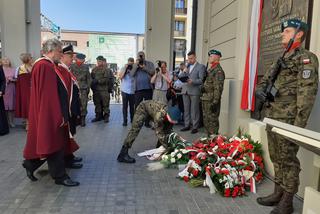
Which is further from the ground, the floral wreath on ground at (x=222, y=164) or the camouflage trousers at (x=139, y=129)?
the camouflage trousers at (x=139, y=129)

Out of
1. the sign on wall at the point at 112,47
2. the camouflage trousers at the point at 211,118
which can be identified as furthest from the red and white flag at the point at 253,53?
the sign on wall at the point at 112,47

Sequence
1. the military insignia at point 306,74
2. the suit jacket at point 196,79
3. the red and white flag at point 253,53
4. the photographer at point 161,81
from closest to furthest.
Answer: the military insignia at point 306,74 → the red and white flag at point 253,53 → the suit jacket at point 196,79 → the photographer at point 161,81

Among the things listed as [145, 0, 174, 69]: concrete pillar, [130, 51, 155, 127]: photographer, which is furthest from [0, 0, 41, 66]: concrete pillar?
[145, 0, 174, 69]: concrete pillar

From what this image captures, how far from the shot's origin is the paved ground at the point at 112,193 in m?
3.67

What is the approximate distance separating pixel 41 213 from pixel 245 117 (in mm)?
4050

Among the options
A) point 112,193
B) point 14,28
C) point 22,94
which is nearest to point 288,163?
point 112,193

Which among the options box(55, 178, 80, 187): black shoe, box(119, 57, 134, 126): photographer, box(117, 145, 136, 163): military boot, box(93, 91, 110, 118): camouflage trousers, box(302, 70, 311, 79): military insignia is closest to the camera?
box(302, 70, 311, 79): military insignia

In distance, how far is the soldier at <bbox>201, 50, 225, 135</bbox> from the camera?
6450mm

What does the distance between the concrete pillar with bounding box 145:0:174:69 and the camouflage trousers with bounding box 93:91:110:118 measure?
1.92m

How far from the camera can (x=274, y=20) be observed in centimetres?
508

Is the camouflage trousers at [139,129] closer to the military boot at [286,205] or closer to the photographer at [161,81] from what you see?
the military boot at [286,205]

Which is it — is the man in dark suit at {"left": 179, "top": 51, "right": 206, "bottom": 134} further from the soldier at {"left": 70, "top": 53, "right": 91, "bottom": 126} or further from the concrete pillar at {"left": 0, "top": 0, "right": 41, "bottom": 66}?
the concrete pillar at {"left": 0, "top": 0, "right": 41, "bottom": 66}

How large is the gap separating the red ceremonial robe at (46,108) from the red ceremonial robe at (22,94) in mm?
4239

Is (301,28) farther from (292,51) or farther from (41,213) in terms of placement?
(41,213)
